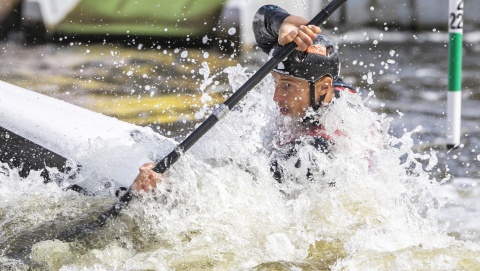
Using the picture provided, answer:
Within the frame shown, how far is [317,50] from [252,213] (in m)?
0.79

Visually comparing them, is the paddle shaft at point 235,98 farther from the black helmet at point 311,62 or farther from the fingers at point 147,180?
the black helmet at point 311,62

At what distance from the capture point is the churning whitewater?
338cm

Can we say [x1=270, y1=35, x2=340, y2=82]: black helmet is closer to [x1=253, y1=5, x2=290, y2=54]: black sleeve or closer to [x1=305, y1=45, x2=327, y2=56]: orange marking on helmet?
[x1=305, y1=45, x2=327, y2=56]: orange marking on helmet

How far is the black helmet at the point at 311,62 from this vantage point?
3816mm

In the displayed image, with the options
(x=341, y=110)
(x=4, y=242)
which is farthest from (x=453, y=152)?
(x=4, y=242)

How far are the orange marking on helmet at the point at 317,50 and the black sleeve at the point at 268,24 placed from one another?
0.80 ft

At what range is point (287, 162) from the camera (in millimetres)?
3693

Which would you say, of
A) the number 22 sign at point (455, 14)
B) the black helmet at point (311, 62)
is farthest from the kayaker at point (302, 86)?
the number 22 sign at point (455, 14)

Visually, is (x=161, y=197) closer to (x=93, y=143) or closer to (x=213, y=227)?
(x=213, y=227)

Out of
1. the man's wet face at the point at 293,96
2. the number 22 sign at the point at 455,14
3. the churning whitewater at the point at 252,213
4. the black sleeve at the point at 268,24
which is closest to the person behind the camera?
the churning whitewater at the point at 252,213

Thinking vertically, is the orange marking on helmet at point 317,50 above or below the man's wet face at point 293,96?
above

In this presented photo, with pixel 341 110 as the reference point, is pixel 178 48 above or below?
above

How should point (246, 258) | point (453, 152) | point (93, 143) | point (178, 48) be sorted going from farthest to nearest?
1. point (178, 48)
2. point (453, 152)
3. point (93, 143)
4. point (246, 258)

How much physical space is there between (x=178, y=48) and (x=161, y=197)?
24.4 ft
